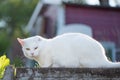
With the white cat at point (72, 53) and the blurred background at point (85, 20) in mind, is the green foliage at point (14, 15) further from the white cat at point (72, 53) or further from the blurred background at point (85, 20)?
the white cat at point (72, 53)

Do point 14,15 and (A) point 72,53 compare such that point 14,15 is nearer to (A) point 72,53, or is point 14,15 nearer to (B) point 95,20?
(B) point 95,20

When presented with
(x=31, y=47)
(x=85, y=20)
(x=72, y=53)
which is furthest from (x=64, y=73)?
(x=85, y=20)

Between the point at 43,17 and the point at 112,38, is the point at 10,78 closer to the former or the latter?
the point at 112,38

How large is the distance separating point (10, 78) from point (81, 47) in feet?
3.23

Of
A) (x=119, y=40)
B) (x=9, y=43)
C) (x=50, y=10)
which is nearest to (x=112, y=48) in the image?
(x=119, y=40)

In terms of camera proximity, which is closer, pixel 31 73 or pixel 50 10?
pixel 31 73

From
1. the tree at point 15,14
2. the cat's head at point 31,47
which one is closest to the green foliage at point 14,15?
the tree at point 15,14

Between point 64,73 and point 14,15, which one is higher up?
point 14,15

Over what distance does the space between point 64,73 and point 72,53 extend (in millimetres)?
422

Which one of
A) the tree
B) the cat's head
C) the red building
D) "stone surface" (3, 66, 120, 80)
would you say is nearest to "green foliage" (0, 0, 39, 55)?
the tree

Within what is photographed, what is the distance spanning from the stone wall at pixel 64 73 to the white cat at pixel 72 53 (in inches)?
12.1

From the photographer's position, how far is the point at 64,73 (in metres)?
5.96

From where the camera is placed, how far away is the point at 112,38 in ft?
69.3

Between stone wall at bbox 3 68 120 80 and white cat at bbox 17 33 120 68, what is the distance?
0.31 metres
